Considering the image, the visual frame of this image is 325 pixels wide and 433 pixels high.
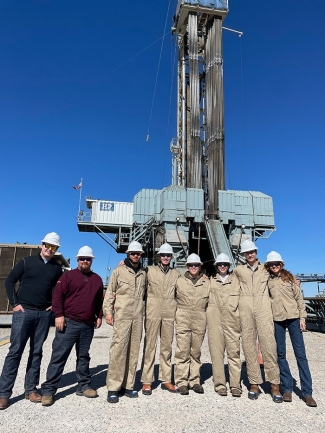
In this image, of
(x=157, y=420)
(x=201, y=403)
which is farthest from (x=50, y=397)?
(x=201, y=403)

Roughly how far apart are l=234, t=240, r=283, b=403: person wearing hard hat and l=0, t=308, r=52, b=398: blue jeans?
8.61ft

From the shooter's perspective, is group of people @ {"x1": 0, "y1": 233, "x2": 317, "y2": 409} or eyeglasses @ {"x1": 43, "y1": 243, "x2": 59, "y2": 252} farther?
eyeglasses @ {"x1": 43, "y1": 243, "x2": 59, "y2": 252}

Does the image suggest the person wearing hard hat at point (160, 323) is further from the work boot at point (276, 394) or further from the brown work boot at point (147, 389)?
the work boot at point (276, 394)

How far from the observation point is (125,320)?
13.3 ft

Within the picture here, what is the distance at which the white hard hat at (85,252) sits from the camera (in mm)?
4113

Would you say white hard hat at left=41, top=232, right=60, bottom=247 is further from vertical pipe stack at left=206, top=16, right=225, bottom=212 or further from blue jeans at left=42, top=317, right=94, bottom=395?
vertical pipe stack at left=206, top=16, right=225, bottom=212

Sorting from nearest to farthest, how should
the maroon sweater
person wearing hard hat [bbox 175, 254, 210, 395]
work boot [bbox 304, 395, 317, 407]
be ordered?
1. work boot [bbox 304, 395, 317, 407]
2. the maroon sweater
3. person wearing hard hat [bbox 175, 254, 210, 395]

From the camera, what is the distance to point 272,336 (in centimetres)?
402

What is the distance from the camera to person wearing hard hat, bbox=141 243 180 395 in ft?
13.7

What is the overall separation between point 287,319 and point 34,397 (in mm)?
3328

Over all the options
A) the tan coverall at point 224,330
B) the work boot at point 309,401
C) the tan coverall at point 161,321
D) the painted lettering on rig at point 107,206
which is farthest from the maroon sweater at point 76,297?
the painted lettering on rig at point 107,206

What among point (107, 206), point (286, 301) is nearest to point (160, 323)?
point (286, 301)

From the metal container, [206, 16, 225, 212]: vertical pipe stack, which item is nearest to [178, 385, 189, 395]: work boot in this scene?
[206, 16, 225, 212]: vertical pipe stack

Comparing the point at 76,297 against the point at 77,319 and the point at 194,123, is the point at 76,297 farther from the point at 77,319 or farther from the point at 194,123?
the point at 194,123
